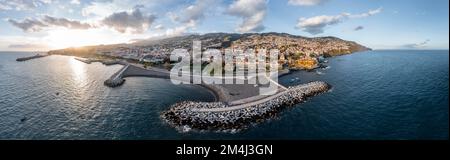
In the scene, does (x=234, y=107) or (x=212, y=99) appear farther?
(x=212, y=99)

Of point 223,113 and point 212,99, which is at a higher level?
point 212,99

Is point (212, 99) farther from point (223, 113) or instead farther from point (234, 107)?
point (223, 113)

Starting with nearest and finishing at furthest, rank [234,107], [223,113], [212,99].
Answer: [223,113], [234,107], [212,99]

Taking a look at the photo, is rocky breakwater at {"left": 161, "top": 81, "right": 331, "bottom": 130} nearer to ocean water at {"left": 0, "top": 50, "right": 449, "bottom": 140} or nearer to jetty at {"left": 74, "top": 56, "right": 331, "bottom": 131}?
jetty at {"left": 74, "top": 56, "right": 331, "bottom": 131}

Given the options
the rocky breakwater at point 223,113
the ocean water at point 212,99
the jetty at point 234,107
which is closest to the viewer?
the ocean water at point 212,99

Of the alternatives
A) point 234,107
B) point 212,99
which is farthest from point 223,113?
point 212,99

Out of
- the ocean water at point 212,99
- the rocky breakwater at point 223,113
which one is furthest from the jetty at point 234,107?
the ocean water at point 212,99

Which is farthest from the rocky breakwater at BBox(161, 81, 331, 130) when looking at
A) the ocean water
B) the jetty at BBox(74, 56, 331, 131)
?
the ocean water

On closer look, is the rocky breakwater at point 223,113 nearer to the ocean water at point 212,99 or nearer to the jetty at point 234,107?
the jetty at point 234,107
